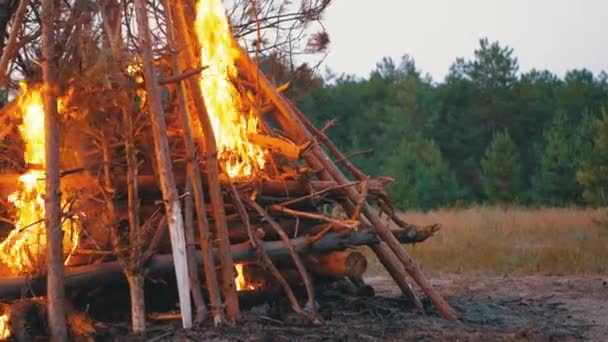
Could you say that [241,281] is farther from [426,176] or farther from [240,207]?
[426,176]

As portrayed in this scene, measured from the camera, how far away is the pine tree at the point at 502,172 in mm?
37406

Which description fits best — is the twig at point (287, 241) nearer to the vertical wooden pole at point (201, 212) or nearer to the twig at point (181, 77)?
the vertical wooden pole at point (201, 212)

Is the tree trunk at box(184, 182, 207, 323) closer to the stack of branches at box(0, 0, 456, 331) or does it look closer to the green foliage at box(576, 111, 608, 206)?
the stack of branches at box(0, 0, 456, 331)

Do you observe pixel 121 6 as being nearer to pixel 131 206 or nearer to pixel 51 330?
pixel 131 206

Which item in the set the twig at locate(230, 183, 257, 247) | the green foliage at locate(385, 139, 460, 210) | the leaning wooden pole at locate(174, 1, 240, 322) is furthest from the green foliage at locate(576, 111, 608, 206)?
the leaning wooden pole at locate(174, 1, 240, 322)

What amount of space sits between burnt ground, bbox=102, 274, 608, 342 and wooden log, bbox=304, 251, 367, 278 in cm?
36

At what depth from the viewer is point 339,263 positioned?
30.6 ft

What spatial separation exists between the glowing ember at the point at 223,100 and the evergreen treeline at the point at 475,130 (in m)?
21.2

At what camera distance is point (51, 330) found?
26.2 ft

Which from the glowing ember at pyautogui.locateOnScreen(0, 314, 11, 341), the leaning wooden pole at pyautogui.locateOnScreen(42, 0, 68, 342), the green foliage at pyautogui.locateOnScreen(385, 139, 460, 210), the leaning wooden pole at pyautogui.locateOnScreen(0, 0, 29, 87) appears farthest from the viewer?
the green foliage at pyautogui.locateOnScreen(385, 139, 460, 210)

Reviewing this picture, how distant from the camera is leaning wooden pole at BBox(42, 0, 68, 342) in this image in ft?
26.2

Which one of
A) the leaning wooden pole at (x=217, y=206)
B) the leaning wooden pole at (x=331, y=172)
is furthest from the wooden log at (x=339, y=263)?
the leaning wooden pole at (x=217, y=206)

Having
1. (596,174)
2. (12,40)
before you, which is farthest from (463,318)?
(596,174)

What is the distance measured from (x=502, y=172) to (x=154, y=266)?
1190 inches
